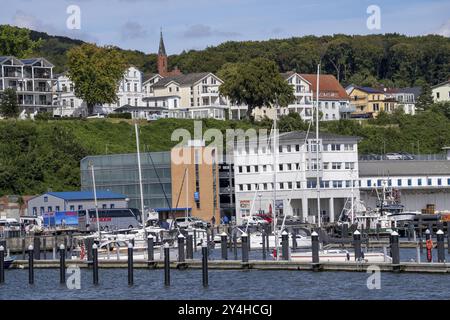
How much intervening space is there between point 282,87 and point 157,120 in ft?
55.9

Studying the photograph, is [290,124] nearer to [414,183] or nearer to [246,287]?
[414,183]

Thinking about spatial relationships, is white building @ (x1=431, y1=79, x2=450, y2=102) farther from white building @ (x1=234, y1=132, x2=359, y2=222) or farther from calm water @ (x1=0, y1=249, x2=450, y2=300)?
calm water @ (x1=0, y1=249, x2=450, y2=300)

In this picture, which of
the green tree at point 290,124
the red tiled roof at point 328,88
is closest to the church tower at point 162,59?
the red tiled roof at point 328,88

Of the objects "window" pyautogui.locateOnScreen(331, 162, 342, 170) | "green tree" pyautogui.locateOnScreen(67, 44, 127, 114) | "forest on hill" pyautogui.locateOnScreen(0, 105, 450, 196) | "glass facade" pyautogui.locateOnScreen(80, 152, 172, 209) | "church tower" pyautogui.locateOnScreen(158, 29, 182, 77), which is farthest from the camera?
"church tower" pyautogui.locateOnScreen(158, 29, 182, 77)

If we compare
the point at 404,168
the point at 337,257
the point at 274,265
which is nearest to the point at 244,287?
the point at 274,265

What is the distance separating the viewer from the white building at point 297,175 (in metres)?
97.9

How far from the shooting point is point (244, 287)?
46344 millimetres

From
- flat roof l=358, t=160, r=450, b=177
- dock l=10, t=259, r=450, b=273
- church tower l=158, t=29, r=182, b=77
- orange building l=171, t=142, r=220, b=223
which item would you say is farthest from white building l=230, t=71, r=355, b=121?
dock l=10, t=259, r=450, b=273

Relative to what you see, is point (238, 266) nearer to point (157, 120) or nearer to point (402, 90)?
point (157, 120)

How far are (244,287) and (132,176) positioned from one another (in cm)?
5212

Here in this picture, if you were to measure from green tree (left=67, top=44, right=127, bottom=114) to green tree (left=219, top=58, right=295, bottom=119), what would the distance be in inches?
555

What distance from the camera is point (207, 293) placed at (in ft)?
148

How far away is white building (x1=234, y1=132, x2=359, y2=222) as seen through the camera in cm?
9788

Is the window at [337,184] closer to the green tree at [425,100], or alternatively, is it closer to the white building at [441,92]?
the green tree at [425,100]
